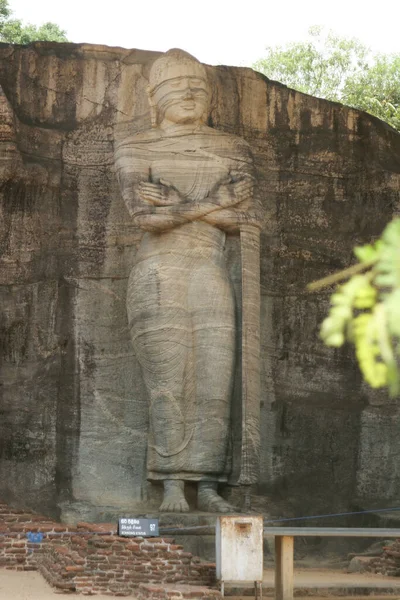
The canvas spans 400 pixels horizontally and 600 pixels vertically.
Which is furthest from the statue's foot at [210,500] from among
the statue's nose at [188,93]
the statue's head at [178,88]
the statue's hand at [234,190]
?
the statue's nose at [188,93]

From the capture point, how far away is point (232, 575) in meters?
6.35

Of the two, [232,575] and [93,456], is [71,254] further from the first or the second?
[232,575]

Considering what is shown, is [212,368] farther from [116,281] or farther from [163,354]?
[116,281]

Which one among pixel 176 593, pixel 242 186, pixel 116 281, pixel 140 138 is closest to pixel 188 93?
pixel 140 138

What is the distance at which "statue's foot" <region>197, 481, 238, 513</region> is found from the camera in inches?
327

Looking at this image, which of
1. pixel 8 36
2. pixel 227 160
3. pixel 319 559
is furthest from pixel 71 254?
pixel 8 36

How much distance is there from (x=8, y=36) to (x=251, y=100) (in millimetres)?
10326

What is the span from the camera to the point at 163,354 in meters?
8.69

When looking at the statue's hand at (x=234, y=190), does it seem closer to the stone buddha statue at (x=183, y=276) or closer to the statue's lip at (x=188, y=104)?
the stone buddha statue at (x=183, y=276)

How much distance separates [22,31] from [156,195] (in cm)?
1174

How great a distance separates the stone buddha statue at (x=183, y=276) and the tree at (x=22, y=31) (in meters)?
10.5

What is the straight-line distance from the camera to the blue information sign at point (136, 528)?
6.94 metres

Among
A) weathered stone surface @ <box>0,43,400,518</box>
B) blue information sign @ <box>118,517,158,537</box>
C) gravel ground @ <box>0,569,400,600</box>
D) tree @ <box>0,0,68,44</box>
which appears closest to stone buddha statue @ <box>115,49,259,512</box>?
weathered stone surface @ <box>0,43,400,518</box>

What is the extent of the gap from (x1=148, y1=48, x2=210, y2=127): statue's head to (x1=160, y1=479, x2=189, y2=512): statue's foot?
3055 mm
